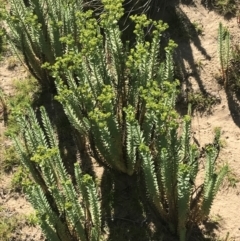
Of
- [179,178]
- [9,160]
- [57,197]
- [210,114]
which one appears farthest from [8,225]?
[210,114]

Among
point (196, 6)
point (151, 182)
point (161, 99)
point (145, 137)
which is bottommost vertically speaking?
point (151, 182)

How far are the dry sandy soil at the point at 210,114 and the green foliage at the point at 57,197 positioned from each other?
617 millimetres

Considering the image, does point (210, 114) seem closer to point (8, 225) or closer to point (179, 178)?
point (179, 178)

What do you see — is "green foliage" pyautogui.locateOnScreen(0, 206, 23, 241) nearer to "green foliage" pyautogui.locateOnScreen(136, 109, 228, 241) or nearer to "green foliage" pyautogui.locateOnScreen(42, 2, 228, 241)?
"green foliage" pyautogui.locateOnScreen(42, 2, 228, 241)

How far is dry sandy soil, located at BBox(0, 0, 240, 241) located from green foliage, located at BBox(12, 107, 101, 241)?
0.62m

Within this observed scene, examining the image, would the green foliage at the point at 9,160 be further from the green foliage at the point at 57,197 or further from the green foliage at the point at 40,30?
the green foliage at the point at 40,30

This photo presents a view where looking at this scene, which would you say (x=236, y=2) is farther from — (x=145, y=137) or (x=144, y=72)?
(x=145, y=137)

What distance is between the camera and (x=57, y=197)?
3.18m

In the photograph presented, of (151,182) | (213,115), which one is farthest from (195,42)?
(151,182)

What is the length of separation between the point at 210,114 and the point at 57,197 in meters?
1.91

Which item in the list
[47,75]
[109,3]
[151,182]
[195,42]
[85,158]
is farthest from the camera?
[195,42]

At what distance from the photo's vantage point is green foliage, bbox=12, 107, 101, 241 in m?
3.07

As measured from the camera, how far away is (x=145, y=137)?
3.59 meters

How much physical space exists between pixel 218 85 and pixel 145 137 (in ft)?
4.45
